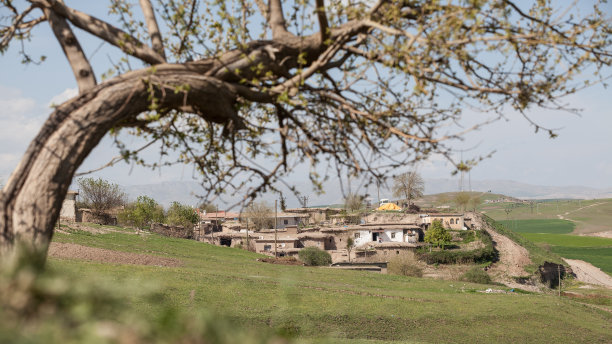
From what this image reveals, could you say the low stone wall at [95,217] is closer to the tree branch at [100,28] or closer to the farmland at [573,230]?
the tree branch at [100,28]

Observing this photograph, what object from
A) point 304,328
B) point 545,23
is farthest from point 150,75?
point 304,328

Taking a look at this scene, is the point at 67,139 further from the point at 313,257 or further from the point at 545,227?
the point at 545,227

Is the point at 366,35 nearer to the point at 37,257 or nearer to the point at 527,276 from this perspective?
the point at 37,257

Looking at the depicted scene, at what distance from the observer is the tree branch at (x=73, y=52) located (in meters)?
5.17

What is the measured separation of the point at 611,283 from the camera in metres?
66.2

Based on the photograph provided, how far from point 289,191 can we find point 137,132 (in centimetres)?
226

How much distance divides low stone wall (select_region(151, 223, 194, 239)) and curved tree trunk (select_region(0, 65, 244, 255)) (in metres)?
68.2

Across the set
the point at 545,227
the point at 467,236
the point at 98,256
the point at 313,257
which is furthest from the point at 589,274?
the point at 545,227

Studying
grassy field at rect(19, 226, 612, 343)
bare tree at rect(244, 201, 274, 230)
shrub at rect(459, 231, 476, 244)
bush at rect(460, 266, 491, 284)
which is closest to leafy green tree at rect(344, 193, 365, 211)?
grassy field at rect(19, 226, 612, 343)

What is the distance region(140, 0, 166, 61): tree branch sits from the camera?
19.0 feet

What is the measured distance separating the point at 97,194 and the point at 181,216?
1411cm

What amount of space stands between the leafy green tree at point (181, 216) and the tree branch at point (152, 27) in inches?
2922

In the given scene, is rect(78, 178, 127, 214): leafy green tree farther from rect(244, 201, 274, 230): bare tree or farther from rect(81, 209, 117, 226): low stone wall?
rect(244, 201, 274, 230): bare tree

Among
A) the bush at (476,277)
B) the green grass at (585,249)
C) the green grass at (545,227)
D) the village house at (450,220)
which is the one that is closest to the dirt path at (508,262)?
the bush at (476,277)
